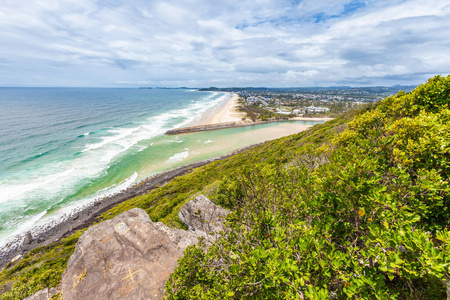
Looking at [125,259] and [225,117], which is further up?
[125,259]

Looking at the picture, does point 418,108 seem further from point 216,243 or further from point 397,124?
point 216,243

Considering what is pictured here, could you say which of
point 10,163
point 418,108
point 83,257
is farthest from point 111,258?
point 10,163

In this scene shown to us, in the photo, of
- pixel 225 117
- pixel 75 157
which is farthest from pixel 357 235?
pixel 225 117

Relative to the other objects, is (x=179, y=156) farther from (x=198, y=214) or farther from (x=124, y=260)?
(x=124, y=260)

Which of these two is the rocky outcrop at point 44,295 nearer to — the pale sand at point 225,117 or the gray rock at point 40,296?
the gray rock at point 40,296

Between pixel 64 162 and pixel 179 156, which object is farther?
pixel 179 156

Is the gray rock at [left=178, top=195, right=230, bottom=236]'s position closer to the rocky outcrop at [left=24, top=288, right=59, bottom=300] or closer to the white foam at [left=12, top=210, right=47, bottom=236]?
the rocky outcrop at [left=24, top=288, right=59, bottom=300]
